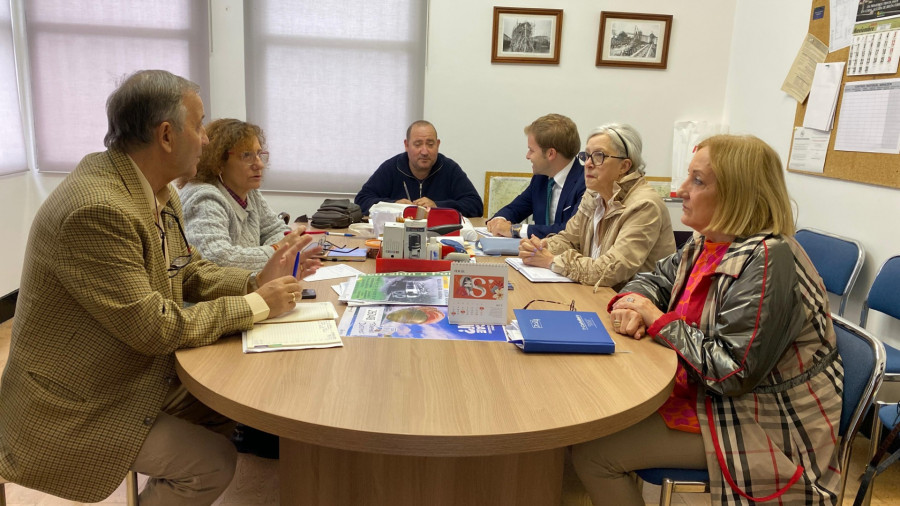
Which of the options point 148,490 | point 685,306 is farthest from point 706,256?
point 148,490

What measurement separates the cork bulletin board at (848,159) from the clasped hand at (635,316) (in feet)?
6.22

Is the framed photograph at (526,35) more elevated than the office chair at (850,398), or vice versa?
the framed photograph at (526,35)

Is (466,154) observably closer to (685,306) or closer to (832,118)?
(832,118)

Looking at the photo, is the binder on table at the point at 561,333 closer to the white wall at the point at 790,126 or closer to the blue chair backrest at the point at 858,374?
the blue chair backrest at the point at 858,374

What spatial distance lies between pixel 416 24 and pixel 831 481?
3765 mm

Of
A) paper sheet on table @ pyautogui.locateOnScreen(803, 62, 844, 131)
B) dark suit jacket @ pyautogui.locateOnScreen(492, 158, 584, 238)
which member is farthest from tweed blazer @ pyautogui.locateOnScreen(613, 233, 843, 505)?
paper sheet on table @ pyautogui.locateOnScreen(803, 62, 844, 131)

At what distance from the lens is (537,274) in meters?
2.22

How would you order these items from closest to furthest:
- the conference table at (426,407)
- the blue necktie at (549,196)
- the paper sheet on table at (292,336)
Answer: the conference table at (426,407)
the paper sheet on table at (292,336)
the blue necktie at (549,196)

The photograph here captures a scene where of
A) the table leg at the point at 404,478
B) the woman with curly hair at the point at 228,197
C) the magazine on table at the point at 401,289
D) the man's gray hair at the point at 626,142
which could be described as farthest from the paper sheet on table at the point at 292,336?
the man's gray hair at the point at 626,142

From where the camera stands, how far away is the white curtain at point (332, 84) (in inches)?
168

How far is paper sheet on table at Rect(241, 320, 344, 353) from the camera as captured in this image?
141cm

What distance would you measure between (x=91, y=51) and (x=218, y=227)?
288 cm

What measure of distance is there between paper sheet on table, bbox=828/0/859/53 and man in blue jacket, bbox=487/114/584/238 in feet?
4.53

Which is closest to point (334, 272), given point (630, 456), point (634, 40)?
point (630, 456)
